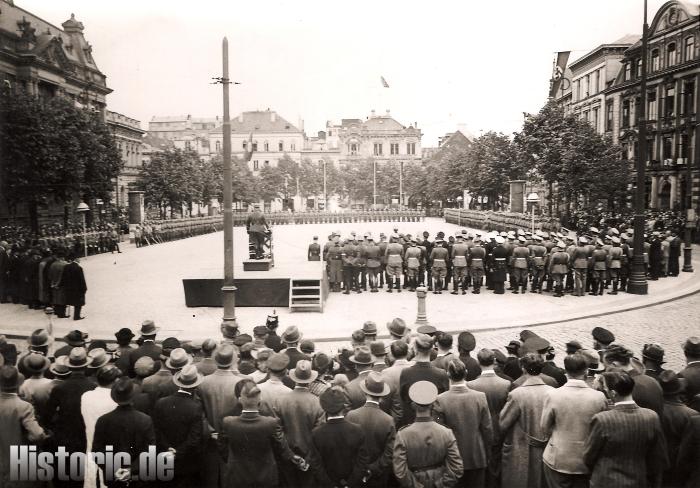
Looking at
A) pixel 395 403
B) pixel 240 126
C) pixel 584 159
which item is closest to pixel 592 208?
pixel 584 159

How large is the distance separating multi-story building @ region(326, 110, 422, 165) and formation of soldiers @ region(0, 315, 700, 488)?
326ft

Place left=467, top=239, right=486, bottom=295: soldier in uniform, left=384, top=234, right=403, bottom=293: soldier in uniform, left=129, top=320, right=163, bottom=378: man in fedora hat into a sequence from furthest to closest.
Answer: left=384, top=234, right=403, bottom=293: soldier in uniform
left=467, top=239, right=486, bottom=295: soldier in uniform
left=129, top=320, right=163, bottom=378: man in fedora hat

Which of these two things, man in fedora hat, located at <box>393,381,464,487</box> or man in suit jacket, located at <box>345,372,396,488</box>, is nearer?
man in fedora hat, located at <box>393,381,464,487</box>

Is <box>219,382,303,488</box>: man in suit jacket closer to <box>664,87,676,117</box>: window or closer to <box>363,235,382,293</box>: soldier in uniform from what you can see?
<box>363,235,382,293</box>: soldier in uniform

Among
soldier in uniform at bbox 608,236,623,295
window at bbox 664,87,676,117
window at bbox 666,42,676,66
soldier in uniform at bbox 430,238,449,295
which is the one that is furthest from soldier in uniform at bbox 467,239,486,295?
window at bbox 664,87,676,117

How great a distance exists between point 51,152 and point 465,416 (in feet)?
82.1

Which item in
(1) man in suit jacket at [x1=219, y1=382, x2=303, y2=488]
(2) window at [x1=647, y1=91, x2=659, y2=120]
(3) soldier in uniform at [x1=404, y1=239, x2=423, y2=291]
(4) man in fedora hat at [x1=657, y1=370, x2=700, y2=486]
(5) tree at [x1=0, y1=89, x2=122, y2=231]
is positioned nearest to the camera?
(1) man in suit jacket at [x1=219, y1=382, x2=303, y2=488]

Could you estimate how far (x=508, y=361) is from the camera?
669cm

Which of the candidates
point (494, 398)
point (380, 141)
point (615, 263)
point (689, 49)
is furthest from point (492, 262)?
point (380, 141)

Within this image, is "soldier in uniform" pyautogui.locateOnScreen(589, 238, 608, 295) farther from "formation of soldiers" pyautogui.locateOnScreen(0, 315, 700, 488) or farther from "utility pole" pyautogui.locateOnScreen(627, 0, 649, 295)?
"formation of soldiers" pyautogui.locateOnScreen(0, 315, 700, 488)

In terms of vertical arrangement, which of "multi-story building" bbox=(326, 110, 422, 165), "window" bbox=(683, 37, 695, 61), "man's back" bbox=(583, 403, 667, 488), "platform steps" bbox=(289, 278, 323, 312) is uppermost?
"multi-story building" bbox=(326, 110, 422, 165)

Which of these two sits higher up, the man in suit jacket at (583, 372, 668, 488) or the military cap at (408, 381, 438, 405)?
the military cap at (408, 381, 438, 405)

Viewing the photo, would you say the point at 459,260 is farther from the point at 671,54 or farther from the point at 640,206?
the point at 671,54

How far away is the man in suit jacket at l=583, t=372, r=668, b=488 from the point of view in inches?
179
